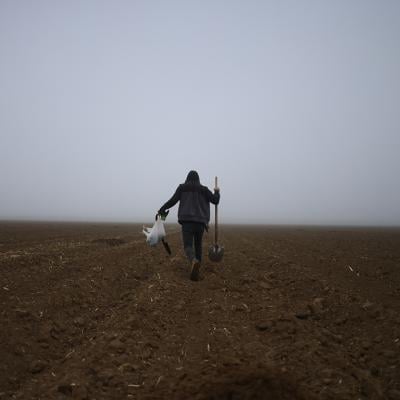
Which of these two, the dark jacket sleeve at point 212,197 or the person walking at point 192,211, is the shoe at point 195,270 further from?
the dark jacket sleeve at point 212,197

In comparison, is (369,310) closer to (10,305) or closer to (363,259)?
(10,305)

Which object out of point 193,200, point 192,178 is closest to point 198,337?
point 193,200

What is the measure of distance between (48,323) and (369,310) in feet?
16.3

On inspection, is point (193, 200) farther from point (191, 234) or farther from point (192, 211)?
point (191, 234)

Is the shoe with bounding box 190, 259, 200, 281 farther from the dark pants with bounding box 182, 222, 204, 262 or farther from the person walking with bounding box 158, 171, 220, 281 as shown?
the dark pants with bounding box 182, 222, 204, 262

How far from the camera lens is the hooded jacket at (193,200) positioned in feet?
23.6

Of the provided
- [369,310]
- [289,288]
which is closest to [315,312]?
[369,310]

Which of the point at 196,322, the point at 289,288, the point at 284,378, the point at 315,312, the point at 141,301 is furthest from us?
the point at 289,288

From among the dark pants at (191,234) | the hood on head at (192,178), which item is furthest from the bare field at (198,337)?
the hood on head at (192,178)

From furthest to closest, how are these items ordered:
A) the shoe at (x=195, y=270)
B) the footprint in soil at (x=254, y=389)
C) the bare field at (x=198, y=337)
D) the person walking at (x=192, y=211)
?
the person walking at (x=192, y=211), the shoe at (x=195, y=270), the bare field at (x=198, y=337), the footprint in soil at (x=254, y=389)

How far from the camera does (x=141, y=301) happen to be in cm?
567

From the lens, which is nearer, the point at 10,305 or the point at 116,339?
the point at 116,339

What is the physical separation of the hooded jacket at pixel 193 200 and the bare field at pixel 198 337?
1.37m

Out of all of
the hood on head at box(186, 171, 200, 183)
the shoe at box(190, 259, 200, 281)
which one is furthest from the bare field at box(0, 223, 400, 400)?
the hood on head at box(186, 171, 200, 183)
